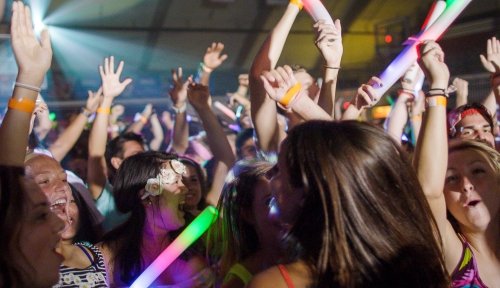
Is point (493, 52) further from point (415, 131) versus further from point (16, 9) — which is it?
point (16, 9)

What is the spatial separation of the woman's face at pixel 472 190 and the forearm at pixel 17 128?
4.88 feet

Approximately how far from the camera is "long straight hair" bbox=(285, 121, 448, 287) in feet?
4.50

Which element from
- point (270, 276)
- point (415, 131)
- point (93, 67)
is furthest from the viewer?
point (93, 67)

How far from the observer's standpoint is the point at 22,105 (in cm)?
185

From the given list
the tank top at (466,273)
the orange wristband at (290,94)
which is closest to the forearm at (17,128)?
the orange wristband at (290,94)

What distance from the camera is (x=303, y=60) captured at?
1223 cm

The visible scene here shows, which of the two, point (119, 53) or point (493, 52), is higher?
point (119, 53)

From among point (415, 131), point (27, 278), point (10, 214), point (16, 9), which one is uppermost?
point (415, 131)

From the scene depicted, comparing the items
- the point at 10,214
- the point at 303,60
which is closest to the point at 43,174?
the point at 10,214

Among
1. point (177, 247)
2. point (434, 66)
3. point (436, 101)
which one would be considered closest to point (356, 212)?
point (436, 101)

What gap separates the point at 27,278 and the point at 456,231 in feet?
5.02

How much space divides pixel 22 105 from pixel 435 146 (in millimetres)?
1314

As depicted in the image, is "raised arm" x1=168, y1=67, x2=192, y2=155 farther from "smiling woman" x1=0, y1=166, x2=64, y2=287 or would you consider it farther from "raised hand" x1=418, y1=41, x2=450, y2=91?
"smiling woman" x1=0, y1=166, x2=64, y2=287

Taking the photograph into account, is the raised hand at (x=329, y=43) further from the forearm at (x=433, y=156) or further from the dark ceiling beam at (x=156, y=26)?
the dark ceiling beam at (x=156, y=26)
